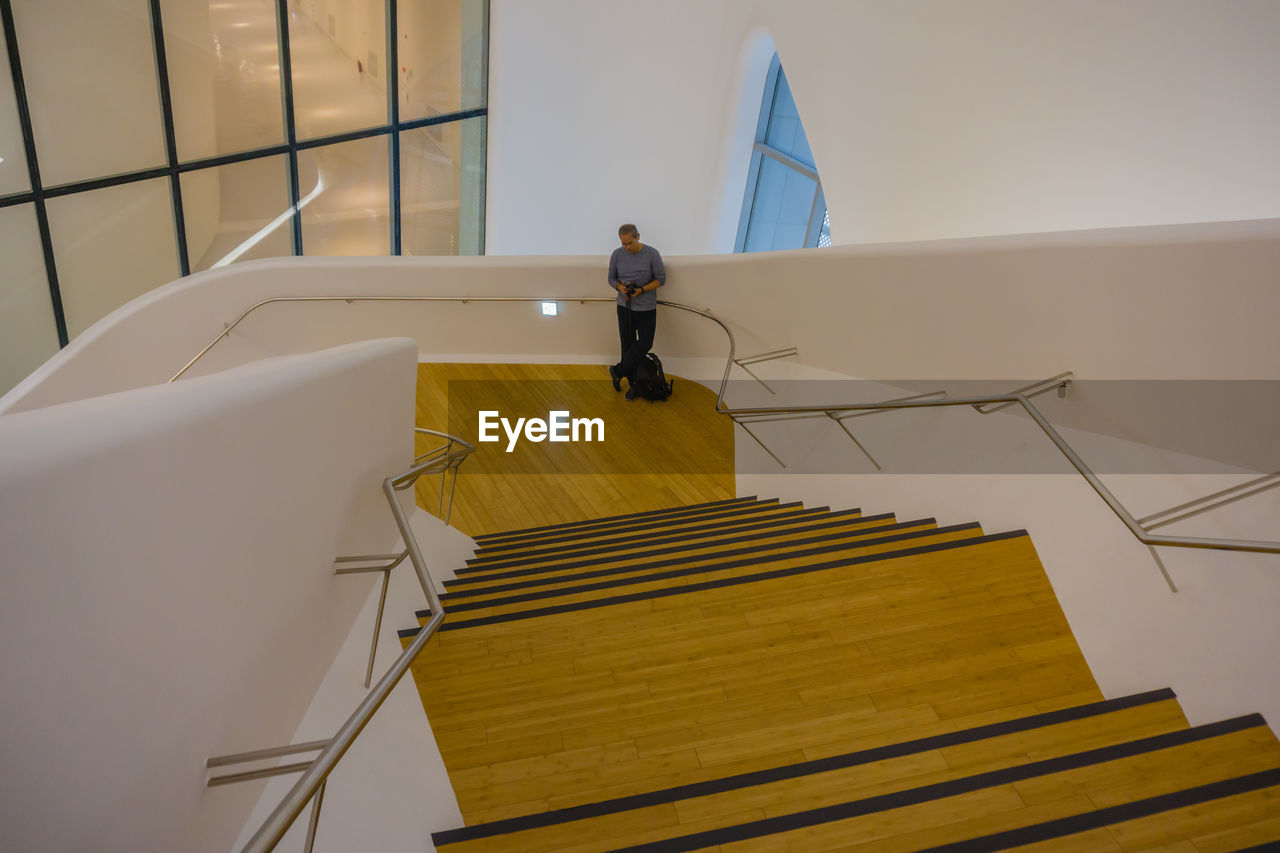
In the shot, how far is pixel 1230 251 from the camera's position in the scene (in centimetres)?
272

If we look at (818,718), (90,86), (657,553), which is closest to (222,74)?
(90,86)

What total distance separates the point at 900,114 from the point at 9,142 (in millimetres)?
6776

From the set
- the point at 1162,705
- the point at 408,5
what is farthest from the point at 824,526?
the point at 408,5

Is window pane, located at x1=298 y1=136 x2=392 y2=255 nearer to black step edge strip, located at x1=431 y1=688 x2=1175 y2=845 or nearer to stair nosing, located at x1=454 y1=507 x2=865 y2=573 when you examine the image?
stair nosing, located at x1=454 y1=507 x2=865 y2=573

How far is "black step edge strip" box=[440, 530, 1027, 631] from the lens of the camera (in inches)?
130

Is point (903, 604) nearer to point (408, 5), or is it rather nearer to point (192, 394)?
point (192, 394)

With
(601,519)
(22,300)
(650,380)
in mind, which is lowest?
(601,519)

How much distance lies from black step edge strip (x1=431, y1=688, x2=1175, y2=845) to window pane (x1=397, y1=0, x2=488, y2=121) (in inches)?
368

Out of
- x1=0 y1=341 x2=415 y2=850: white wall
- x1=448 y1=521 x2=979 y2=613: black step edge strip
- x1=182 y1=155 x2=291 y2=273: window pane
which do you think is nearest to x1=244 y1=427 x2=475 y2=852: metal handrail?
x1=0 y1=341 x2=415 y2=850: white wall

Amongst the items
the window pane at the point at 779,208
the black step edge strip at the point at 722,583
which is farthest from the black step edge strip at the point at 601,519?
the window pane at the point at 779,208

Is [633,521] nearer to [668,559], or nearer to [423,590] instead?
[668,559]

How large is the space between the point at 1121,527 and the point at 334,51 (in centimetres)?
882

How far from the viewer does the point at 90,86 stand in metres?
6.39

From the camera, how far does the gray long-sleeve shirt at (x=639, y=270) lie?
6.65 m
